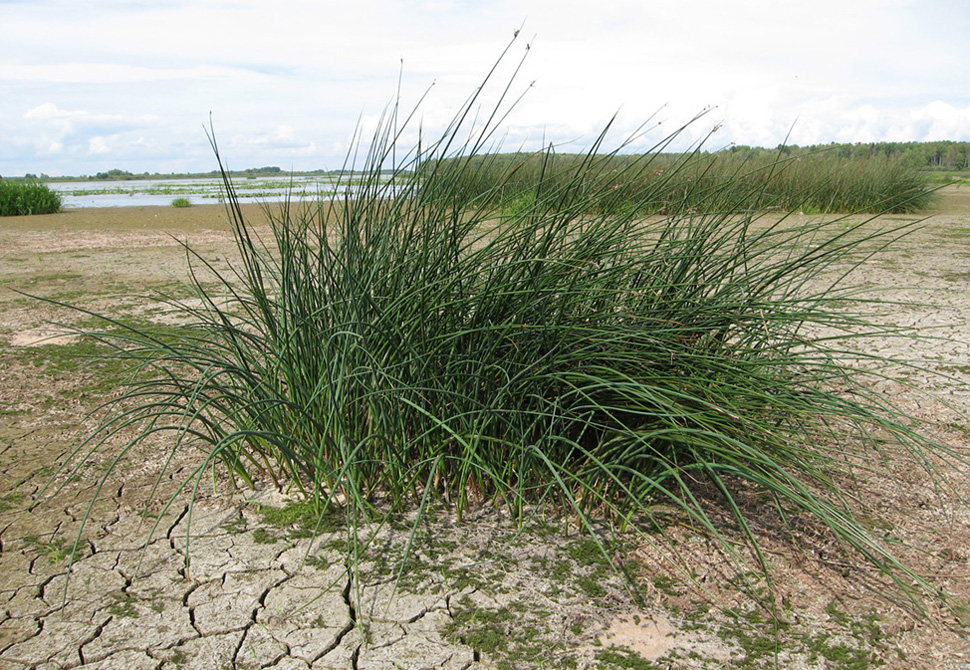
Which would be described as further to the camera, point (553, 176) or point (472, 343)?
A: point (553, 176)

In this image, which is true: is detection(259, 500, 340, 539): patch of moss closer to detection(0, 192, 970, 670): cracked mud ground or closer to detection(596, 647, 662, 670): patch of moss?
detection(0, 192, 970, 670): cracked mud ground

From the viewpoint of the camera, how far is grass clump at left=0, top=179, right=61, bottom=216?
1268cm

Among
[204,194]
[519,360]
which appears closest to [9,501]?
[519,360]

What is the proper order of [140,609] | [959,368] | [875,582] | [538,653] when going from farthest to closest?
[959,368] < [875,582] < [140,609] < [538,653]

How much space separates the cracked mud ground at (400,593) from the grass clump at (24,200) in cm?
1285

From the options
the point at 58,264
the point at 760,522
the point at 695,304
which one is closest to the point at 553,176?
the point at 695,304

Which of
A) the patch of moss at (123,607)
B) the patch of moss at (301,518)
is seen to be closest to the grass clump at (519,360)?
the patch of moss at (301,518)

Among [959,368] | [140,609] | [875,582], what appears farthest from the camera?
[959,368]

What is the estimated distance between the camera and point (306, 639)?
143 cm

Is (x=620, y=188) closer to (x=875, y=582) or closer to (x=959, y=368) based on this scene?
(x=875, y=582)

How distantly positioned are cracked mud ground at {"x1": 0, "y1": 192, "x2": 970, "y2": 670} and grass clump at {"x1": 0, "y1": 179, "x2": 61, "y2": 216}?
42.1 ft

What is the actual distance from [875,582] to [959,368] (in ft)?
6.82

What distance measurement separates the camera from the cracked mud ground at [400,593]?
4.56 feet

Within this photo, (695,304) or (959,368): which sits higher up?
(695,304)
